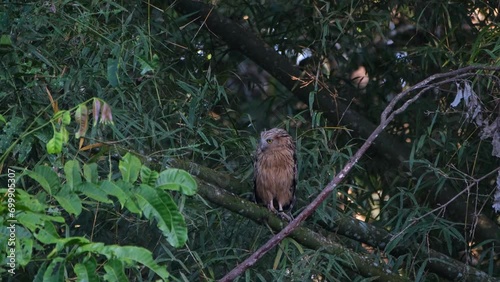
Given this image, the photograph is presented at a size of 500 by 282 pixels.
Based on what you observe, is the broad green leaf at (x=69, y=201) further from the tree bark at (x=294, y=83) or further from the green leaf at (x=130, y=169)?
the tree bark at (x=294, y=83)

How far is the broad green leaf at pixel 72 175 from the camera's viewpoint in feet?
8.79

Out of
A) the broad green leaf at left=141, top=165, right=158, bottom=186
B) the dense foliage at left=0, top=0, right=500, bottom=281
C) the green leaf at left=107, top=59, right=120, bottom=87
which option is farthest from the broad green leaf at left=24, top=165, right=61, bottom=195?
the green leaf at left=107, top=59, right=120, bottom=87

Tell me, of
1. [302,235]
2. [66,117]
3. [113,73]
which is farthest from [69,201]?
[302,235]

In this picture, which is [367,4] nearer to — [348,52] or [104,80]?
[348,52]

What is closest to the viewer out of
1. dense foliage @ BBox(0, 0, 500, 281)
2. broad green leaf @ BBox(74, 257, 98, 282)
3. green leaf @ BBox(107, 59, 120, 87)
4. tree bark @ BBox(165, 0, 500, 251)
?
broad green leaf @ BBox(74, 257, 98, 282)

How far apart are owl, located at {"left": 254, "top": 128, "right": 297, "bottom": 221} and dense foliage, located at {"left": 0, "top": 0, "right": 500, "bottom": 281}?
0.43 feet

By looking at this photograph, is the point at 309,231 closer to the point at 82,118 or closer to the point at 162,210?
the point at 82,118

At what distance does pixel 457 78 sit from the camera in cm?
366

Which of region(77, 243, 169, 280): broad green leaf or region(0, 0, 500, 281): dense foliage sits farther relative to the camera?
region(0, 0, 500, 281): dense foliage

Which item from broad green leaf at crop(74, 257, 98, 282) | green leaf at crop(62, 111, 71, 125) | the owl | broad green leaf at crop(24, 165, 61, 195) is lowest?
the owl

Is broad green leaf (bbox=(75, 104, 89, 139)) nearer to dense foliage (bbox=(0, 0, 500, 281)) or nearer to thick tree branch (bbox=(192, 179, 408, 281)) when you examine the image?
dense foliage (bbox=(0, 0, 500, 281))

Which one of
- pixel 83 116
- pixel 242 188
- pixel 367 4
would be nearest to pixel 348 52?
pixel 367 4

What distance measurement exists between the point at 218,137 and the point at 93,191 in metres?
2.03

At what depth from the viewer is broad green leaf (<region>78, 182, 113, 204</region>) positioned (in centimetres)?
266
